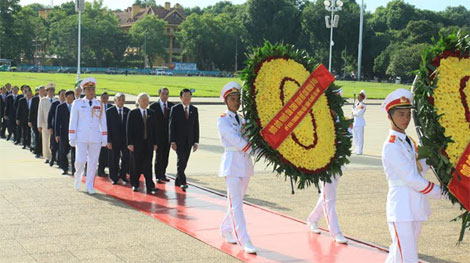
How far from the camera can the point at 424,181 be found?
560 cm

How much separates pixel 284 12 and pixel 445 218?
4086 inches

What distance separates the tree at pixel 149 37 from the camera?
124m

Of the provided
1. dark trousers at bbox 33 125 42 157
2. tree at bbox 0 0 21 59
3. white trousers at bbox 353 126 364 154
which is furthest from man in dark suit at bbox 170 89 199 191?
tree at bbox 0 0 21 59

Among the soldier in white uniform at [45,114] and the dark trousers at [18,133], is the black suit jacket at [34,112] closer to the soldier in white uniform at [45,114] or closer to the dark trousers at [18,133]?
the soldier in white uniform at [45,114]

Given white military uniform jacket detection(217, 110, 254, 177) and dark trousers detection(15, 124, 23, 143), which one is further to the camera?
dark trousers detection(15, 124, 23, 143)

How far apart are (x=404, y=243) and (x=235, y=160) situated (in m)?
2.45

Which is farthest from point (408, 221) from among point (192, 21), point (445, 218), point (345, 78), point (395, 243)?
point (192, 21)

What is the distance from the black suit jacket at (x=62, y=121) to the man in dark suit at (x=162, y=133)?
93.7 inches

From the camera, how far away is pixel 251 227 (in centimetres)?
882

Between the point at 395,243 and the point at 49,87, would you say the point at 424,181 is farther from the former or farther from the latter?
the point at 49,87

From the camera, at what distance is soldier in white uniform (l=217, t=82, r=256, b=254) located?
740 centimetres

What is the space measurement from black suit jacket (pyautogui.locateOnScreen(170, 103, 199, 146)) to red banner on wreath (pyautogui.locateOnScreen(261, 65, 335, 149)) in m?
4.73

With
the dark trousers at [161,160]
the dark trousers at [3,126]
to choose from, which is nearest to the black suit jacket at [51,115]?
the dark trousers at [161,160]

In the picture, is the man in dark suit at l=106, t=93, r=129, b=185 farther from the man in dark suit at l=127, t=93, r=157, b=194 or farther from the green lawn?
the green lawn
